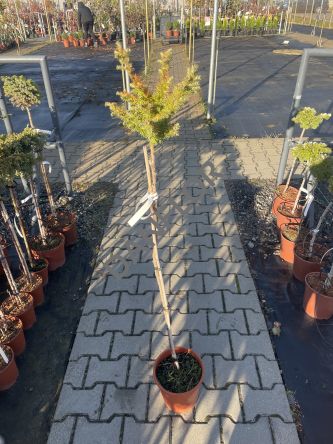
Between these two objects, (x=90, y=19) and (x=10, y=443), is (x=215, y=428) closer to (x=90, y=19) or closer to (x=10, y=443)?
(x=10, y=443)

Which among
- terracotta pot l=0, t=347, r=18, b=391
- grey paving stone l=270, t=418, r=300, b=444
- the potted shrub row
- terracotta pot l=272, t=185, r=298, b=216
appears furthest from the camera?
terracotta pot l=272, t=185, r=298, b=216

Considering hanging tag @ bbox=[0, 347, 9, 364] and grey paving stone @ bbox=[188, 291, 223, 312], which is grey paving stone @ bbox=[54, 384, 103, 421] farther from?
grey paving stone @ bbox=[188, 291, 223, 312]

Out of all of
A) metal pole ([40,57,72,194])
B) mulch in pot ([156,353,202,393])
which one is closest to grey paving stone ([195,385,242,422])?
mulch in pot ([156,353,202,393])

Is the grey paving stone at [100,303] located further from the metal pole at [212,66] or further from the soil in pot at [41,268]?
the metal pole at [212,66]

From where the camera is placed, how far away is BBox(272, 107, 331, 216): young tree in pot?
473 centimetres

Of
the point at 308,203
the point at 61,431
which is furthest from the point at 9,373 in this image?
the point at 308,203

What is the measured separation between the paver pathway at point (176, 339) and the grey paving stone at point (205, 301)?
11 millimetres

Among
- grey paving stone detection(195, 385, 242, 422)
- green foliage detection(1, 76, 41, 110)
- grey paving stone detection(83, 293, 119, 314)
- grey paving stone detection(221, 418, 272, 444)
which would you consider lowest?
grey paving stone detection(221, 418, 272, 444)

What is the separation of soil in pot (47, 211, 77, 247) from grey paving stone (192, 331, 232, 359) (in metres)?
2.19

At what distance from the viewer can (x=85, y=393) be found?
309 centimetres

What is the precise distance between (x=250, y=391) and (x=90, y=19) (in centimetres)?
2146

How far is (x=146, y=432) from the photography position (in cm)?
281

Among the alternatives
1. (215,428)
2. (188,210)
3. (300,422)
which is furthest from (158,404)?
(188,210)

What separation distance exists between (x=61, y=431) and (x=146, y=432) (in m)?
0.70
